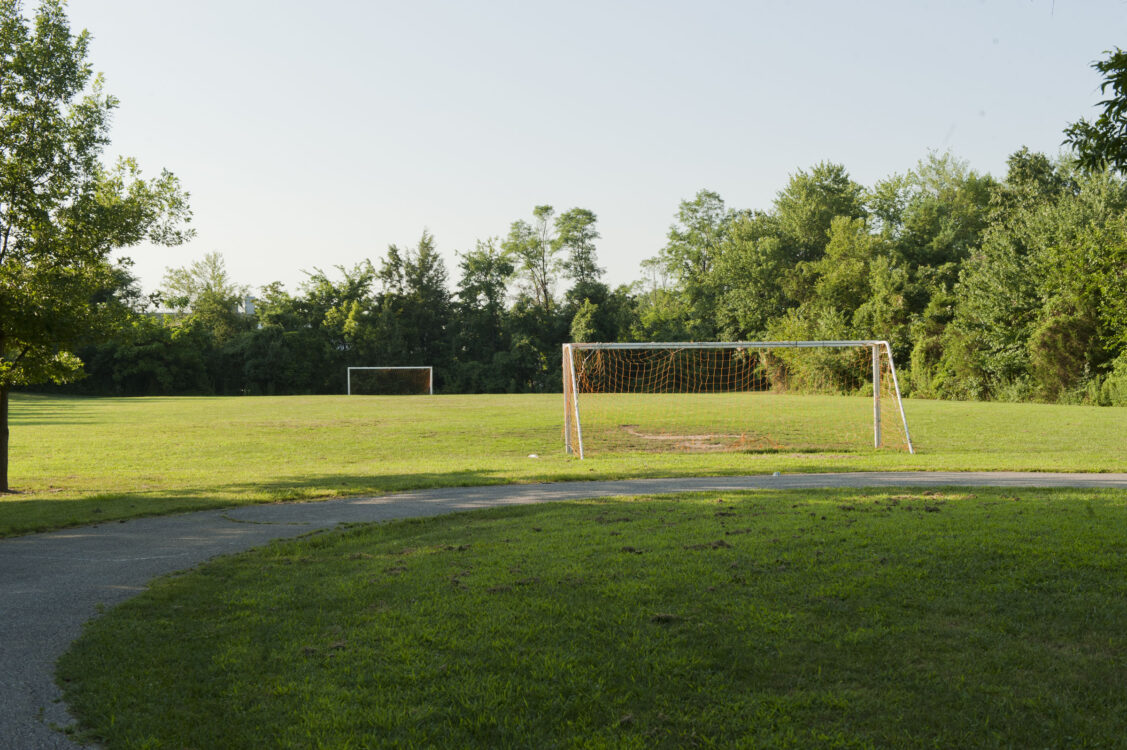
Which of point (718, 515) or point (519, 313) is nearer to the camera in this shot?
point (718, 515)

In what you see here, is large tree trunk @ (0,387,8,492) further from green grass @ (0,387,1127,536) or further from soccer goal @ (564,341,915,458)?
soccer goal @ (564,341,915,458)

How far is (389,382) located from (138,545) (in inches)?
2093

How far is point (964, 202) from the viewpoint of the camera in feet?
198

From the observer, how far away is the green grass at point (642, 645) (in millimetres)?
3654

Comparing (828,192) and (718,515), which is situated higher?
(828,192)

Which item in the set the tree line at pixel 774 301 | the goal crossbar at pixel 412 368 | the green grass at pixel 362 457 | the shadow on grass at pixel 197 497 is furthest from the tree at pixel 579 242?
the shadow on grass at pixel 197 497

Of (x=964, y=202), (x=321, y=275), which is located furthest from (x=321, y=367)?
(x=964, y=202)

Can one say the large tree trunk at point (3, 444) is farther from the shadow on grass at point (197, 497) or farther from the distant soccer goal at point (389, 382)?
the distant soccer goal at point (389, 382)

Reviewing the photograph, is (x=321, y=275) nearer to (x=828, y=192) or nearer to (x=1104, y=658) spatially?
(x=828, y=192)

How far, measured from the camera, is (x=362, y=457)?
17.7m

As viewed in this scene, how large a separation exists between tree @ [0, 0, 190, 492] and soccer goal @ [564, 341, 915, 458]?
935cm

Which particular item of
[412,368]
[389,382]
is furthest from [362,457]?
[389,382]

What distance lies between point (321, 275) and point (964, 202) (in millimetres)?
49469

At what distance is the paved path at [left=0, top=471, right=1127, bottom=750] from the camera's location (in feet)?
14.1
